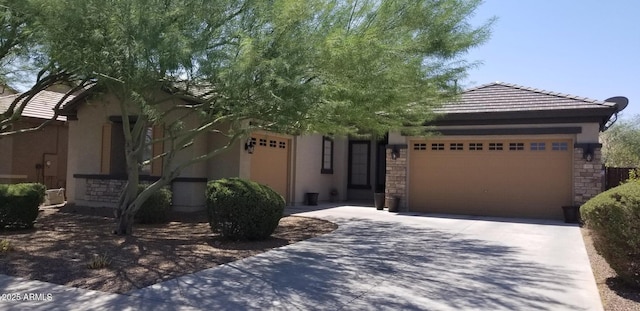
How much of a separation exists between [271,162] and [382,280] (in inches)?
414

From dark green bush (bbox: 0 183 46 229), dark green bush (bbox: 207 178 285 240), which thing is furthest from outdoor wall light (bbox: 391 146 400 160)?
dark green bush (bbox: 0 183 46 229)

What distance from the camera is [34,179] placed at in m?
20.1

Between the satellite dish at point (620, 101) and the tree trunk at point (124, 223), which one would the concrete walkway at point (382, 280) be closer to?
the tree trunk at point (124, 223)

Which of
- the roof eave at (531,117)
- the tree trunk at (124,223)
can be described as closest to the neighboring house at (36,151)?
the tree trunk at (124,223)

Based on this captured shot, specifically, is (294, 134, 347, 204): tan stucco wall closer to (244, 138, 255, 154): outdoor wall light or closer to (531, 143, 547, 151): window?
(244, 138, 255, 154): outdoor wall light

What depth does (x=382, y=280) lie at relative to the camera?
7324 millimetres

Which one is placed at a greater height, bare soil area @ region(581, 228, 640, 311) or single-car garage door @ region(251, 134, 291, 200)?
single-car garage door @ region(251, 134, 291, 200)

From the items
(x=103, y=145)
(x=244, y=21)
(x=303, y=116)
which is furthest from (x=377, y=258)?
(x=103, y=145)

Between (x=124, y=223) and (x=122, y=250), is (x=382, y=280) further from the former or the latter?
(x=124, y=223)

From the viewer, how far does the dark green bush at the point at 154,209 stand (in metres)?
12.7

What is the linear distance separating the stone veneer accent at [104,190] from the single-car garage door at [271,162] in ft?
13.3

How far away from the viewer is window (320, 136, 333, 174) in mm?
20812

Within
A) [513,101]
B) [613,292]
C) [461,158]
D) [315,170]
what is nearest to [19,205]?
[315,170]

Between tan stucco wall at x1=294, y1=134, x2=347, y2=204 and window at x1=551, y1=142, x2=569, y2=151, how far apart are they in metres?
8.44
